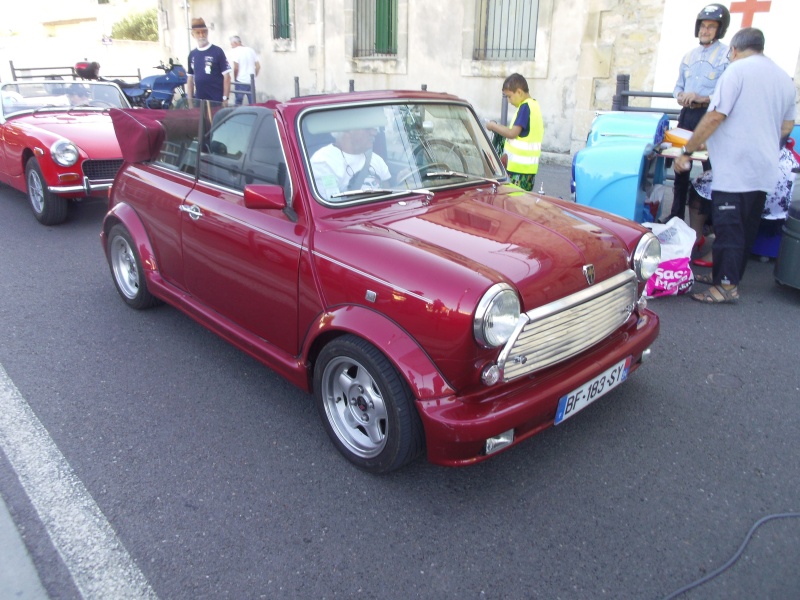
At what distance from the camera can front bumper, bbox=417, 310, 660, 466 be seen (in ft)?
8.39

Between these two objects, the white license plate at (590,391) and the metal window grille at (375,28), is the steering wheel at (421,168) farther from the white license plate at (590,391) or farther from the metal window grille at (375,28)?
the metal window grille at (375,28)

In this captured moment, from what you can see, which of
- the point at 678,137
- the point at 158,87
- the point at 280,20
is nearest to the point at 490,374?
the point at 678,137

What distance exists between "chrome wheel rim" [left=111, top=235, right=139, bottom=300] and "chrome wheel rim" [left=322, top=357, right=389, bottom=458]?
2356mm

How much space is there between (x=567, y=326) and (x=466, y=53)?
1120 centimetres

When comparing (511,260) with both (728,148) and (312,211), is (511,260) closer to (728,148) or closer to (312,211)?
(312,211)

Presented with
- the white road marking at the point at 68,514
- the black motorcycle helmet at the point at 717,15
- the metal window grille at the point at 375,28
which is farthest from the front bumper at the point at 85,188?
the metal window grille at the point at 375,28

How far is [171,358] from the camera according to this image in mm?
4145

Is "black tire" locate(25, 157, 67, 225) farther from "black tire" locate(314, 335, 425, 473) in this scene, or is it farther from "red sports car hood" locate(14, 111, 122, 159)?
"black tire" locate(314, 335, 425, 473)

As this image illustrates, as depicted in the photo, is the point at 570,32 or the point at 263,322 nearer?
the point at 263,322

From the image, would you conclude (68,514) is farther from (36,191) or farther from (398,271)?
(36,191)

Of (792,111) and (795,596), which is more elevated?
(792,111)

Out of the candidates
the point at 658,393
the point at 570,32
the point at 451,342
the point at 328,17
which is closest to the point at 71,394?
the point at 451,342

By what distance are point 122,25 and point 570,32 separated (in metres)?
29.2

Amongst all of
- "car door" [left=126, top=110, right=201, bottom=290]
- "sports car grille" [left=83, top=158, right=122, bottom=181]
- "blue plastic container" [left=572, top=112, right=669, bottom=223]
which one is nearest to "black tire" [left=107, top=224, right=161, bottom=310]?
"car door" [left=126, top=110, right=201, bottom=290]
